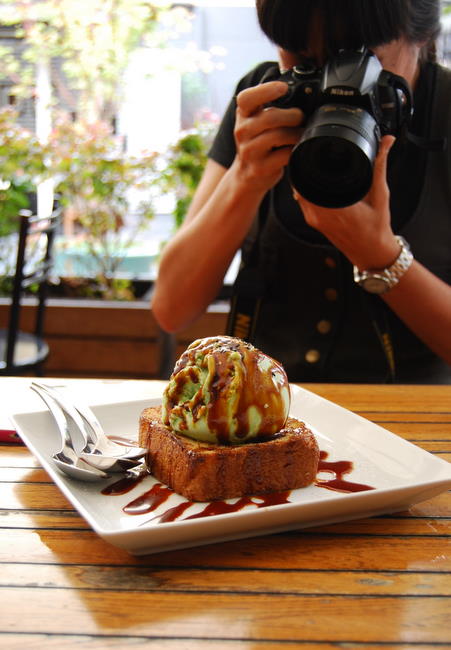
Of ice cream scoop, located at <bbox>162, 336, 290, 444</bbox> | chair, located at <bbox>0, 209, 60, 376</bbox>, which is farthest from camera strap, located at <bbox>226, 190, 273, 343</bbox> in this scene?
chair, located at <bbox>0, 209, 60, 376</bbox>

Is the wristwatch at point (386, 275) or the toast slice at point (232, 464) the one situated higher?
the wristwatch at point (386, 275)

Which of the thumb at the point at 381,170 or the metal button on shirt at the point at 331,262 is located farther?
the metal button on shirt at the point at 331,262

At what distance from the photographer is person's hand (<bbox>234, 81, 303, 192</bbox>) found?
3.74ft

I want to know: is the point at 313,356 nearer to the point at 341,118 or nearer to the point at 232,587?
the point at 341,118

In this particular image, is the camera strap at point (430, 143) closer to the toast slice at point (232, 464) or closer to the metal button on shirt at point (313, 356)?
the metal button on shirt at point (313, 356)

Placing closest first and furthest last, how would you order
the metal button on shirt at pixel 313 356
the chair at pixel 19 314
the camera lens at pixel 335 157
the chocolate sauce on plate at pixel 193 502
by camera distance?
the chocolate sauce on plate at pixel 193 502
the camera lens at pixel 335 157
the metal button on shirt at pixel 313 356
the chair at pixel 19 314

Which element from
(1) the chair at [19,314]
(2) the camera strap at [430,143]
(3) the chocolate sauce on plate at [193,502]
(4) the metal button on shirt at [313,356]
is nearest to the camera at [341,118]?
(2) the camera strap at [430,143]

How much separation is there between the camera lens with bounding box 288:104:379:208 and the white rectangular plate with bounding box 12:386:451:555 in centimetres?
33

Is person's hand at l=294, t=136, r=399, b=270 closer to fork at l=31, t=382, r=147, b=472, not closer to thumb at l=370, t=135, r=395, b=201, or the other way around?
thumb at l=370, t=135, r=395, b=201

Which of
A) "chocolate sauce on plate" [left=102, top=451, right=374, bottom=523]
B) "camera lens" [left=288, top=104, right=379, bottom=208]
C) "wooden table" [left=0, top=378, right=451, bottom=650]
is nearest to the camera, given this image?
"wooden table" [left=0, top=378, right=451, bottom=650]

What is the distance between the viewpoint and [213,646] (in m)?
0.46

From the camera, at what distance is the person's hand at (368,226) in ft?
3.77

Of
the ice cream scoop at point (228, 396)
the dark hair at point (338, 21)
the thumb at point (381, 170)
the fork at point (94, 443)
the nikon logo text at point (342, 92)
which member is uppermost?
the dark hair at point (338, 21)

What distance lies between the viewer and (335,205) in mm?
1071
